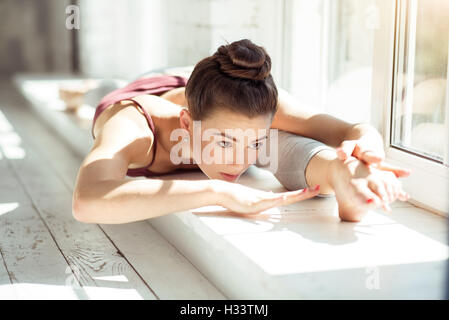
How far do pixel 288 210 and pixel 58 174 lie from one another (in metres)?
1.47

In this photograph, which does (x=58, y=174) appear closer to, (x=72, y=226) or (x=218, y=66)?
(x=72, y=226)

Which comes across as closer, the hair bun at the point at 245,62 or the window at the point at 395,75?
the hair bun at the point at 245,62

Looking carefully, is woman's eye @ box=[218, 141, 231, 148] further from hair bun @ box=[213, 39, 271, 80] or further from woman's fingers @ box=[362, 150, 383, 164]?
woman's fingers @ box=[362, 150, 383, 164]

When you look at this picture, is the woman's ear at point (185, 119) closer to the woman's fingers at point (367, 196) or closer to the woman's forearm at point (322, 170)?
the woman's forearm at point (322, 170)

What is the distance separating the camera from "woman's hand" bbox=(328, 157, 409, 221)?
5.01ft

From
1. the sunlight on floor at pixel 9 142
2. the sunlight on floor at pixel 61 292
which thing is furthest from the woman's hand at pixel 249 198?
the sunlight on floor at pixel 9 142

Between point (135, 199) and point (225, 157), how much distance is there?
0.30 m

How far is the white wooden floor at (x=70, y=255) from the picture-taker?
1.58 meters

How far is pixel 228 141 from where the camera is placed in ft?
5.75

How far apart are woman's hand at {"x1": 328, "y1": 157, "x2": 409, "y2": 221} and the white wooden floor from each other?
0.40m
